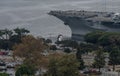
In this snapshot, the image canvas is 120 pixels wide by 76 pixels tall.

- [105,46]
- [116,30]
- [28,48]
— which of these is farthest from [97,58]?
A: [116,30]

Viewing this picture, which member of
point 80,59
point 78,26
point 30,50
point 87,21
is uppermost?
point 30,50

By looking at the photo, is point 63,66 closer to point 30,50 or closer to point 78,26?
point 30,50

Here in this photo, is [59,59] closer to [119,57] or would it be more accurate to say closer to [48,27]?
[119,57]

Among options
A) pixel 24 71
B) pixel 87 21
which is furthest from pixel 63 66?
pixel 87 21

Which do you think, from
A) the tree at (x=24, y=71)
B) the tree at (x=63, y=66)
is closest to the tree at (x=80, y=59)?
the tree at (x=24, y=71)

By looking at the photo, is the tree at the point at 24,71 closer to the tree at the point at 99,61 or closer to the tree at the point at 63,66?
the tree at the point at 63,66

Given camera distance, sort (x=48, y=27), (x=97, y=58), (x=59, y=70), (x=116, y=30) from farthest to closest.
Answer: (x=48, y=27), (x=116, y=30), (x=97, y=58), (x=59, y=70)

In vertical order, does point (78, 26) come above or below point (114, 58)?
below
